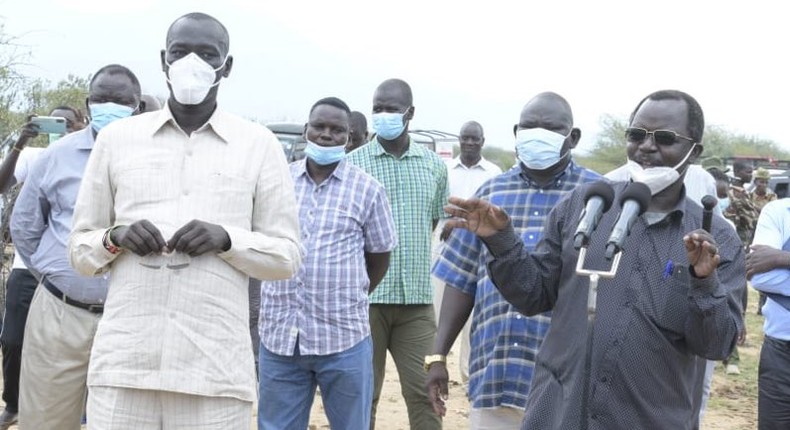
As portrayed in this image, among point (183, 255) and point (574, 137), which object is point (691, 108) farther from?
point (183, 255)

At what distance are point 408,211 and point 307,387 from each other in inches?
67.4

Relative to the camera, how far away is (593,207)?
324 centimetres

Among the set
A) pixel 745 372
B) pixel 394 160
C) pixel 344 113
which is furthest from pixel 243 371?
pixel 745 372

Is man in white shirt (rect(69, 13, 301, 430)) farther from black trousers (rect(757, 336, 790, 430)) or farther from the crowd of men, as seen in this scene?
black trousers (rect(757, 336, 790, 430))

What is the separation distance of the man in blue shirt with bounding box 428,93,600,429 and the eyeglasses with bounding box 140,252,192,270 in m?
1.62

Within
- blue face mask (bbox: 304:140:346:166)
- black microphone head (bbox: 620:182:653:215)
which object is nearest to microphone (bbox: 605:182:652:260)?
black microphone head (bbox: 620:182:653:215)

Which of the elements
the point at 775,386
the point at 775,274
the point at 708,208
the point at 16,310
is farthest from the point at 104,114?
the point at 775,386

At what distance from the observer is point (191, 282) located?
3.62 m

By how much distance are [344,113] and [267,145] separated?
214cm

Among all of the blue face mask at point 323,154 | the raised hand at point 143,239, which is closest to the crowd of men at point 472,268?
the raised hand at point 143,239

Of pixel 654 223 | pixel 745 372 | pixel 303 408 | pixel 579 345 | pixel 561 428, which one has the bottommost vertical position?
pixel 745 372

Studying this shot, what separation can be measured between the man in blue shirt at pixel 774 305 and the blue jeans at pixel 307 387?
7.28 feet

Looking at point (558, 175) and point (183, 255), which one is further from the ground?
point (558, 175)

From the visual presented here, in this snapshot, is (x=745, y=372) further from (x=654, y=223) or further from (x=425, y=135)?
(x=425, y=135)
